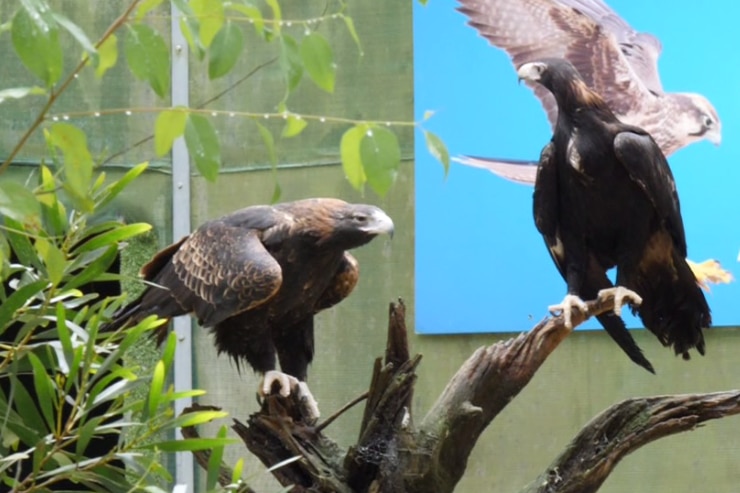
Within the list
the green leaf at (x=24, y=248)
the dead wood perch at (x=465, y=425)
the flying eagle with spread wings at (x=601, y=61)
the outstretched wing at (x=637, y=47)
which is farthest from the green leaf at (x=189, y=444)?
the outstretched wing at (x=637, y=47)

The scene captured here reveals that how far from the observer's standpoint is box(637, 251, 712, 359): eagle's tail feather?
3291 millimetres

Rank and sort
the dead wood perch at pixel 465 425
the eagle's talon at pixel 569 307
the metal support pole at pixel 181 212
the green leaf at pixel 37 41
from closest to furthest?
the green leaf at pixel 37 41, the dead wood perch at pixel 465 425, the eagle's talon at pixel 569 307, the metal support pole at pixel 181 212

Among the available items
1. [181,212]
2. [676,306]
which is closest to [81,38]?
[676,306]

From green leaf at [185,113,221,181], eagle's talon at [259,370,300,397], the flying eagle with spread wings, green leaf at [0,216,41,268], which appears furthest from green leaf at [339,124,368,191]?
the flying eagle with spread wings

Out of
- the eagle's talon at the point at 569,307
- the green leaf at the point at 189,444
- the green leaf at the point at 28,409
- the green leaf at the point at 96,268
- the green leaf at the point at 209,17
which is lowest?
the green leaf at the point at 189,444

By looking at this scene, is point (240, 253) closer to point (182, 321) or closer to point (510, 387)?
point (510, 387)

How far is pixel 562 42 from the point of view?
14.5 ft

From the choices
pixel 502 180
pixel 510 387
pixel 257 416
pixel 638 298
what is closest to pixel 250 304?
pixel 257 416

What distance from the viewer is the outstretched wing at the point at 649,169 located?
3.16 m

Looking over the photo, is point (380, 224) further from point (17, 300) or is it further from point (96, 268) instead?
point (17, 300)

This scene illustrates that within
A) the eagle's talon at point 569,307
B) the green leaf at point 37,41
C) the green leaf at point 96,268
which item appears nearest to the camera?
the green leaf at point 37,41

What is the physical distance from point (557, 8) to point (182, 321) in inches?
80.0

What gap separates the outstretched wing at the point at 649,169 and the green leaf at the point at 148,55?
7.32 feet

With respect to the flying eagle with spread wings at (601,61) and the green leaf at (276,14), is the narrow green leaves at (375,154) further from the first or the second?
the flying eagle with spread wings at (601,61)
